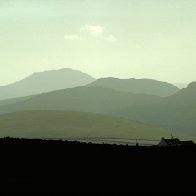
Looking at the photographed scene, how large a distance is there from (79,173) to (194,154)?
26.0 feet

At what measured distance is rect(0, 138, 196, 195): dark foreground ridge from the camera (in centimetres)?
2064

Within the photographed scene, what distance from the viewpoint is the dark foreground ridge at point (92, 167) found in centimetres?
2064

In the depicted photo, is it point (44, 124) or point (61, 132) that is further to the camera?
point (44, 124)

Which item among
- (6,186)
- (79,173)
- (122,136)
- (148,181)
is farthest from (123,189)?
(122,136)

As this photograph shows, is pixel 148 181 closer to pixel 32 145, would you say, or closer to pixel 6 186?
pixel 6 186

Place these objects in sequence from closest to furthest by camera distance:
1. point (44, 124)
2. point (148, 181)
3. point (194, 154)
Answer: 1. point (148, 181)
2. point (194, 154)
3. point (44, 124)

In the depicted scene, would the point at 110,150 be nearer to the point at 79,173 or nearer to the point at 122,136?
the point at 79,173

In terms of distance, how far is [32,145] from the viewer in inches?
1166

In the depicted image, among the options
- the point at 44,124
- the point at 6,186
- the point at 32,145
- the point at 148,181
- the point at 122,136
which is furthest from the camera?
the point at 44,124

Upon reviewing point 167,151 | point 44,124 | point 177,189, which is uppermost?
point 44,124

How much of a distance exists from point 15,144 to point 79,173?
8.48 meters

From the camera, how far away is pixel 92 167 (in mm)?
25000

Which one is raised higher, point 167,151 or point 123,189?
point 167,151

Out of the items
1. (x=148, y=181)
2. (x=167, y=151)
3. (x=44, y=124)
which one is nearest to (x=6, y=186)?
(x=148, y=181)
